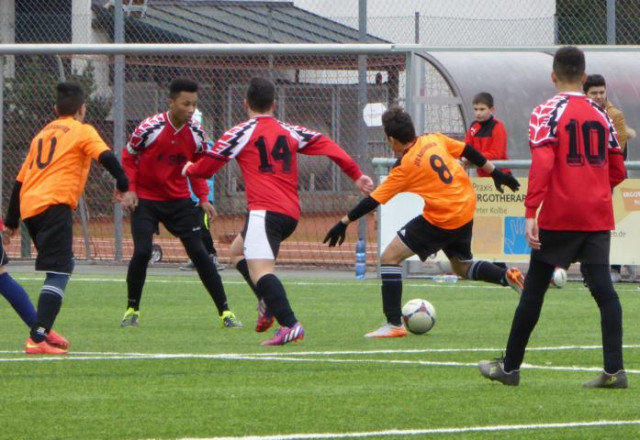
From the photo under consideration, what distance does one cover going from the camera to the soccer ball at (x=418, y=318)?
1031 cm

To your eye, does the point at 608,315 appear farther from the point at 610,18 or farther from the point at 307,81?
the point at 307,81

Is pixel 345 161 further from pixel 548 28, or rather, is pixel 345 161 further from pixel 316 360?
pixel 548 28

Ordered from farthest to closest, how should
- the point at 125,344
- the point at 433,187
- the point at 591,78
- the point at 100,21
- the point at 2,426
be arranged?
1. the point at 100,21
2. the point at 591,78
3. the point at 433,187
4. the point at 125,344
5. the point at 2,426

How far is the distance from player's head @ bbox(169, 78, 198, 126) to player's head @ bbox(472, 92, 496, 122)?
4860 millimetres

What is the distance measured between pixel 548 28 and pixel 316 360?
10370 mm

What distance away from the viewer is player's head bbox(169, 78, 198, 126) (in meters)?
10.8

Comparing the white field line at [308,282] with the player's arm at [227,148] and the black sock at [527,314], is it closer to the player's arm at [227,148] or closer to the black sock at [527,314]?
the player's arm at [227,148]

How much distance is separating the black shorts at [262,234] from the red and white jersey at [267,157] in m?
0.05

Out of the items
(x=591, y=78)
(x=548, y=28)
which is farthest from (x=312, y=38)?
(x=591, y=78)

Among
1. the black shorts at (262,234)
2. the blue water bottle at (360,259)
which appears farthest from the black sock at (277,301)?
the blue water bottle at (360,259)

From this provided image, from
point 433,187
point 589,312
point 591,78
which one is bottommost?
point 589,312

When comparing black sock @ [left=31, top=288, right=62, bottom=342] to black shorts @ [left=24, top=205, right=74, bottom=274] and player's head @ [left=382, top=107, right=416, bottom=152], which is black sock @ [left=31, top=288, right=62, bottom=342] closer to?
black shorts @ [left=24, top=205, right=74, bottom=274]

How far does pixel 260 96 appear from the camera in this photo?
9.74m

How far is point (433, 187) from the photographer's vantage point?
409 inches
